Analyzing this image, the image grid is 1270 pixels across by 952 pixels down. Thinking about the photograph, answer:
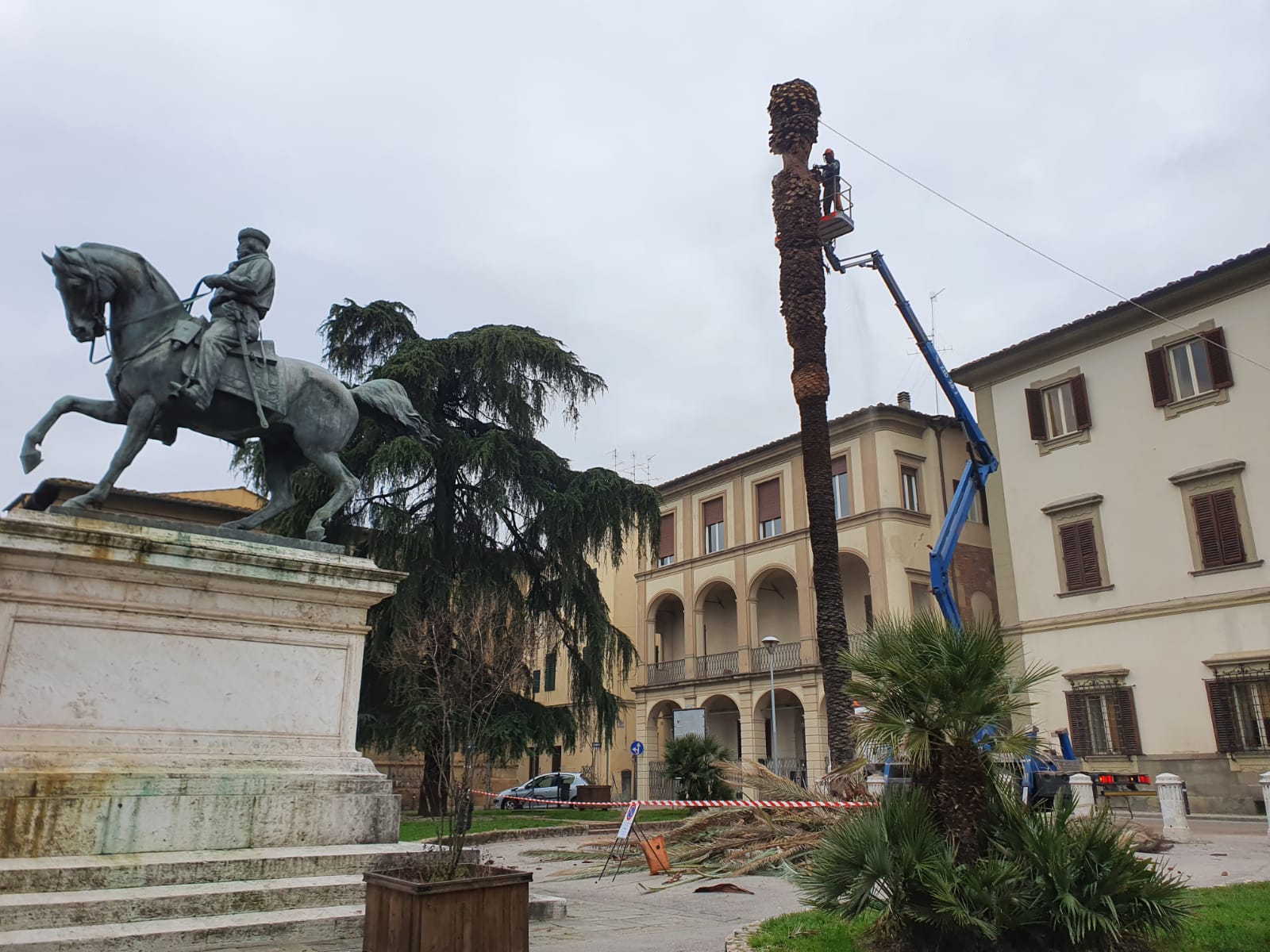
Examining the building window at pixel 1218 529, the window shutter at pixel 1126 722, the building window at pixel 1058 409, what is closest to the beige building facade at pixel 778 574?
the building window at pixel 1058 409

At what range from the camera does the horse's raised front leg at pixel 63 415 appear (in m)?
→ 6.97

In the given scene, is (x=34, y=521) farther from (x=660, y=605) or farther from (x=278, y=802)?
(x=660, y=605)

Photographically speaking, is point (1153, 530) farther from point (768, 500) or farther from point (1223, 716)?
point (768, 500)

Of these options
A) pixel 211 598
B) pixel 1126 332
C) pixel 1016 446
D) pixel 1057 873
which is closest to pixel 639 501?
pixel 1016 446

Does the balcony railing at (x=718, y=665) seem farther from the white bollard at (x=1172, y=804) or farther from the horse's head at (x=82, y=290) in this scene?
the horse's head at (x=82, y=290)

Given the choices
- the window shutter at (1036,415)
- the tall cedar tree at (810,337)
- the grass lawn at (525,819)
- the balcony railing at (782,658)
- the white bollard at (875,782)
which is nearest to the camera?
the white bollard at (875,782)

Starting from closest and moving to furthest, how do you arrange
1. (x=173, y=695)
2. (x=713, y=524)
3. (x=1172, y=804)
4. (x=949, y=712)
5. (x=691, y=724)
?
(x=949, y=712)
(x=173, y=695)
(x=1172, y=804)
(x=691, y=724)
(x=713, y=524)

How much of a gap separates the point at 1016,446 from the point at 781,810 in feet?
62.5

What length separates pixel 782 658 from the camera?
34.3 metres

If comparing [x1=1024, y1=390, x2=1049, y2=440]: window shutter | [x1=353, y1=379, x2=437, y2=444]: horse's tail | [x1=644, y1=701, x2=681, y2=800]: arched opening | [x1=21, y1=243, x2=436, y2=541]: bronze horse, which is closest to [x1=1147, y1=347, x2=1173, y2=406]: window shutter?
[x1=1024, y1=390, x2=1049, y2=440]: window shutter

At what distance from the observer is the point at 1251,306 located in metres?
22.8

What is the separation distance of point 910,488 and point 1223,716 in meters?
12.7

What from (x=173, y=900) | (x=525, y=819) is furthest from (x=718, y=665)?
(x=173, y=900)

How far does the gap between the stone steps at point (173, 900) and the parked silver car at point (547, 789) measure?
25.2 metres
